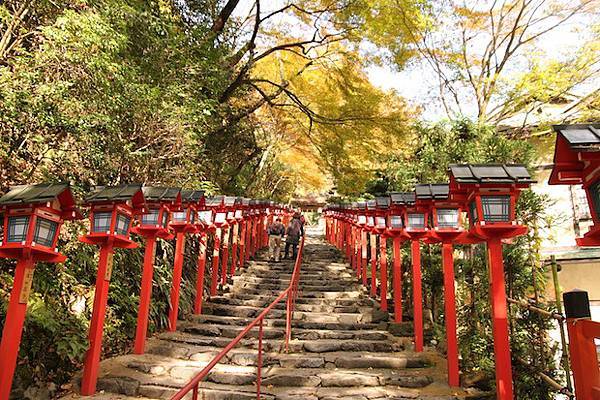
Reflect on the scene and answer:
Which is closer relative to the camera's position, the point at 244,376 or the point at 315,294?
the point at 244,376

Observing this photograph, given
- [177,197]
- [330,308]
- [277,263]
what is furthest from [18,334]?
[277,263]

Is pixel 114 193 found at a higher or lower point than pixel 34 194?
higher

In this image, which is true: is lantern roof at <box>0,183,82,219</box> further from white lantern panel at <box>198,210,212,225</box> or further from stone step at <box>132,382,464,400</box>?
white lantern panel at <box>198,210,212,225</box>

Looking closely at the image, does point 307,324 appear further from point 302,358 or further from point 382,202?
point 382,202

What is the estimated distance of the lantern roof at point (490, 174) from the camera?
4.63m

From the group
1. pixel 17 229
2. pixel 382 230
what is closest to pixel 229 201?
pixel 382 230

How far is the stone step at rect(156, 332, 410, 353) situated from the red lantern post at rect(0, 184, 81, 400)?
366 cm

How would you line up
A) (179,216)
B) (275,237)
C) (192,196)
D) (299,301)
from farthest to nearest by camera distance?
1. (275,237)
2. (299,301)
3. (179,216)
4. (192,196)

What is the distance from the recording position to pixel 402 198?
7562 millimetres

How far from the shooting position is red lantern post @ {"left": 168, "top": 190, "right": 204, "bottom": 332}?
303 inches

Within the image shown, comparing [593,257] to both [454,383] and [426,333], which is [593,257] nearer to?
[426,333]

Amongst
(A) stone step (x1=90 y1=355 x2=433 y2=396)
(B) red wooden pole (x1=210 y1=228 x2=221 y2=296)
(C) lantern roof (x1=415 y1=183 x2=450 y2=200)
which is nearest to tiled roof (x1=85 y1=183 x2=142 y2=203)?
(A) stone step (x1=90 y1=355 x2=433 y2=396)

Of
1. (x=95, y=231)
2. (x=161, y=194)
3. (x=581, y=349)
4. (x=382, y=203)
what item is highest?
(x=382, y=203)

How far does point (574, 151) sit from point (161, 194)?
6.16 m
